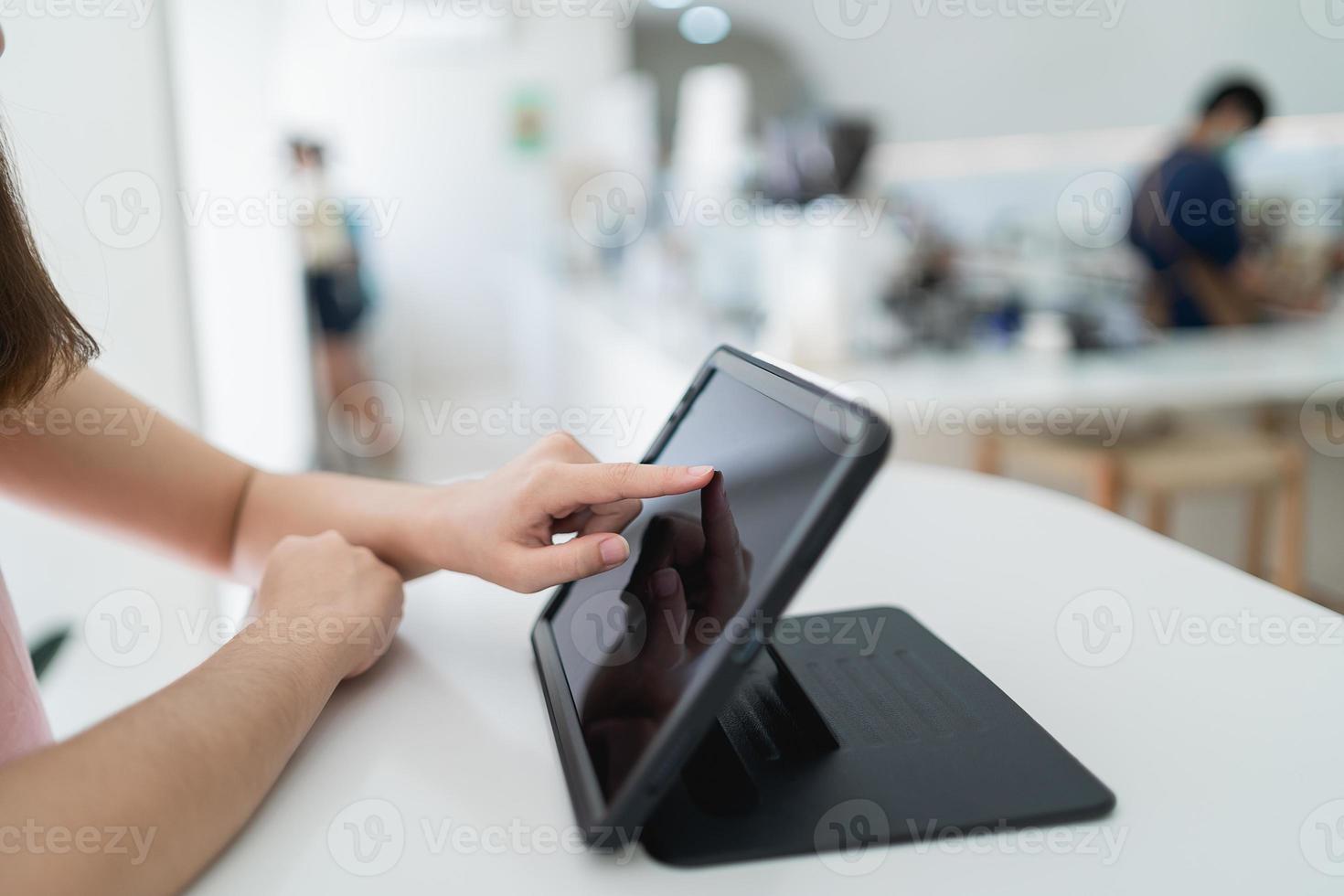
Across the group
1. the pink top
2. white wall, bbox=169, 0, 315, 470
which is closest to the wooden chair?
white wall, bbox=169, 0, 315, 470

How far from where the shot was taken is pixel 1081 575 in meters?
0.81

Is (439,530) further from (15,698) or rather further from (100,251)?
(100,251)

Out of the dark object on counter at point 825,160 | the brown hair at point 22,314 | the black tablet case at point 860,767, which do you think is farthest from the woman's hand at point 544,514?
the dark object on counter at point 825,160

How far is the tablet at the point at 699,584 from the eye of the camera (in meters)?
0.42

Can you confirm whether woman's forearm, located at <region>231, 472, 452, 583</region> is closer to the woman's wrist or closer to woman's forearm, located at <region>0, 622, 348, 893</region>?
the woman's wrist

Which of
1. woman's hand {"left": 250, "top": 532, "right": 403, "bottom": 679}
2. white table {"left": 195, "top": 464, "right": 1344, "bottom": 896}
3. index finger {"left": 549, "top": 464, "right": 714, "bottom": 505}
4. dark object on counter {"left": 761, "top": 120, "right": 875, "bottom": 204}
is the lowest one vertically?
white table {"left": 195, "top": 464, "right": 1344, "bottom": 896}

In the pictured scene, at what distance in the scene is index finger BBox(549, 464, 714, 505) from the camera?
0.54 m

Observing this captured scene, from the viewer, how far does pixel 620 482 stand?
581mm

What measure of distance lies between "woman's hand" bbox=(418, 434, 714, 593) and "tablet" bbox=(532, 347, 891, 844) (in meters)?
0.02

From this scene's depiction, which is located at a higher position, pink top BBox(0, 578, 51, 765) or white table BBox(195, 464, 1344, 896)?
white table BBox(195, 464, 1344, 896)

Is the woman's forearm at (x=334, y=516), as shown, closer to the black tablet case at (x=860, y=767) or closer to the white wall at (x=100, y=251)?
the black tablet case at (x=860, y=767)

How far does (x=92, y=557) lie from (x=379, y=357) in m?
4.75

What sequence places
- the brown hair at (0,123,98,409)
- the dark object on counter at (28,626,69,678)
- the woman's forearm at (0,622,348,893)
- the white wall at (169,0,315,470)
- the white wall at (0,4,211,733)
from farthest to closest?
the white wall at (169,0,315,470)
the white wall at (0,4,211,733)
the dark object on counter at (28,626,69,678)
the brown hair at (0,123,98,409)
the woman's forearm at (0,622,348,893)

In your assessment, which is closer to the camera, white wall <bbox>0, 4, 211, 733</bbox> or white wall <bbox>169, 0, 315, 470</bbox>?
white wall <bbox>0, 4, 211, 733</bbox>
